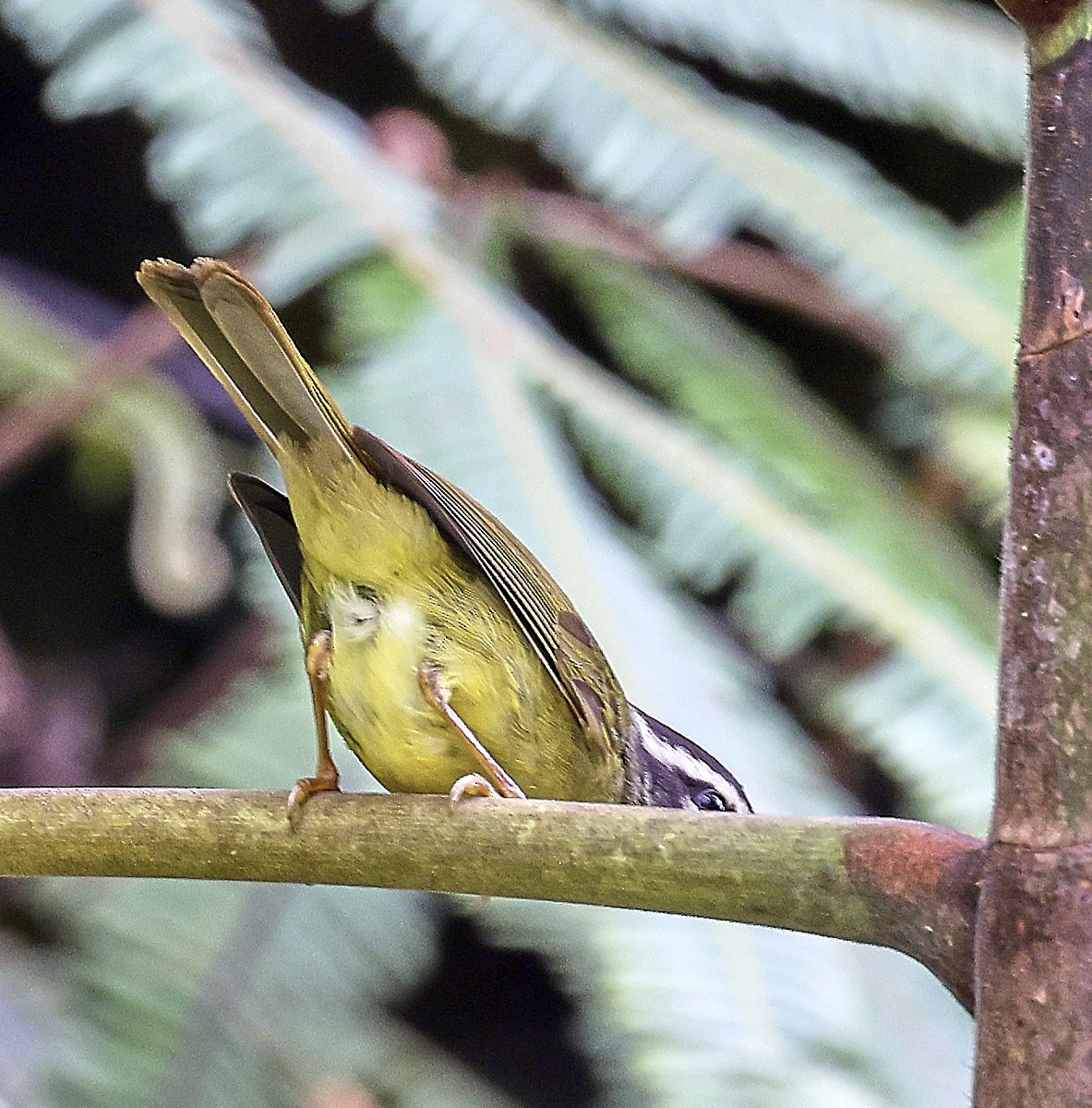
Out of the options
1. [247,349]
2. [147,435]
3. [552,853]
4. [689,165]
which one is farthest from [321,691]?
[689,165]

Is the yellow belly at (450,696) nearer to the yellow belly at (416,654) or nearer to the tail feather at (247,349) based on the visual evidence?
the yellow belly at (416,654)

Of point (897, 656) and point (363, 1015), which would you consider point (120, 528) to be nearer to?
point (363, 1015)

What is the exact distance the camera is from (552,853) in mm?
711

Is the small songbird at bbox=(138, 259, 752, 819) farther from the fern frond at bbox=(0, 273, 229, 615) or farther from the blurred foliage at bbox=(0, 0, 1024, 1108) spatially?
the fern frond at bbox=(0, 273, 229, 615)

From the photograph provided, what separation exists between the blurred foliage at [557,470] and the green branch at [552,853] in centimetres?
56

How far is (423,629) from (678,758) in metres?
0.31

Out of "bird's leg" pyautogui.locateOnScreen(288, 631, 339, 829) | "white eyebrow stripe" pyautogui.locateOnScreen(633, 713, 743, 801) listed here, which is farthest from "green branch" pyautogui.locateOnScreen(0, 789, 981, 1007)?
"white eyebrow stripe" pyautogui.locateOnScreen(633, 713, 743, 801)

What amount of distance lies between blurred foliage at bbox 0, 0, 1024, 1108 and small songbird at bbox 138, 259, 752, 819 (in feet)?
0.48

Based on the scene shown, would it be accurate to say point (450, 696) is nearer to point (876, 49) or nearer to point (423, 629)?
point (423, 629)

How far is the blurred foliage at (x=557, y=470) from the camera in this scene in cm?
155

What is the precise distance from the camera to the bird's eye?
145cm

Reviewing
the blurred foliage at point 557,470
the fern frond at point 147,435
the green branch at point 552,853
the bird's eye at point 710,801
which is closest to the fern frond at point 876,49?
the blurred foliage at point 557,470

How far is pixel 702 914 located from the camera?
2.22ft

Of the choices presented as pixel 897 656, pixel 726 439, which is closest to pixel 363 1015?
pixel 897 656
